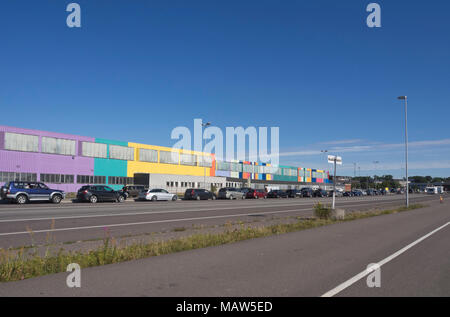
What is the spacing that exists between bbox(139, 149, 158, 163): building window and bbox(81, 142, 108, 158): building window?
732 centimetres

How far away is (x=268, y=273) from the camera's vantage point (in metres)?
7.36

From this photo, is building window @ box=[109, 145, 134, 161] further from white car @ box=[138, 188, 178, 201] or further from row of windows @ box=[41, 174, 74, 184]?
white car @ box=[138, 188, 178, 201]

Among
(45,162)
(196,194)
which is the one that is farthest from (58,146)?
(196,194)

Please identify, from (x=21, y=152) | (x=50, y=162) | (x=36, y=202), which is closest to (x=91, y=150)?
(x=50, y=162)

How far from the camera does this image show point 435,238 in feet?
43.9

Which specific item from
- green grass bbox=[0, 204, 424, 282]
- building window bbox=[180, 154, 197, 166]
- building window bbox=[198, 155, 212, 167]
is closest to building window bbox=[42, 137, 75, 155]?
building window bbox=[180, 154, 197, 166]

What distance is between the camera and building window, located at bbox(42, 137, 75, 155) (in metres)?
51.2

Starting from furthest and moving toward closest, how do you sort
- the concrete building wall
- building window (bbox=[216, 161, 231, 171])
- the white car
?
1. building window (bbox=[216, 161, 231, 171])
2. the concrete building wall
3. the white car

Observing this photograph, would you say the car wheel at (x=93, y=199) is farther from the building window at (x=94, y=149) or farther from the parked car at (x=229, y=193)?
the building window at (x=94, y=149)

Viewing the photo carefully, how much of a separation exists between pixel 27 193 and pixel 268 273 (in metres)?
27.7

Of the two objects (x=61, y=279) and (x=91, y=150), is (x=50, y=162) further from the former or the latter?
(x=61, y=279)

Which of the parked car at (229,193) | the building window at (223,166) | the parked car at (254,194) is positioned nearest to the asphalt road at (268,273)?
the parked car at (229,193)
